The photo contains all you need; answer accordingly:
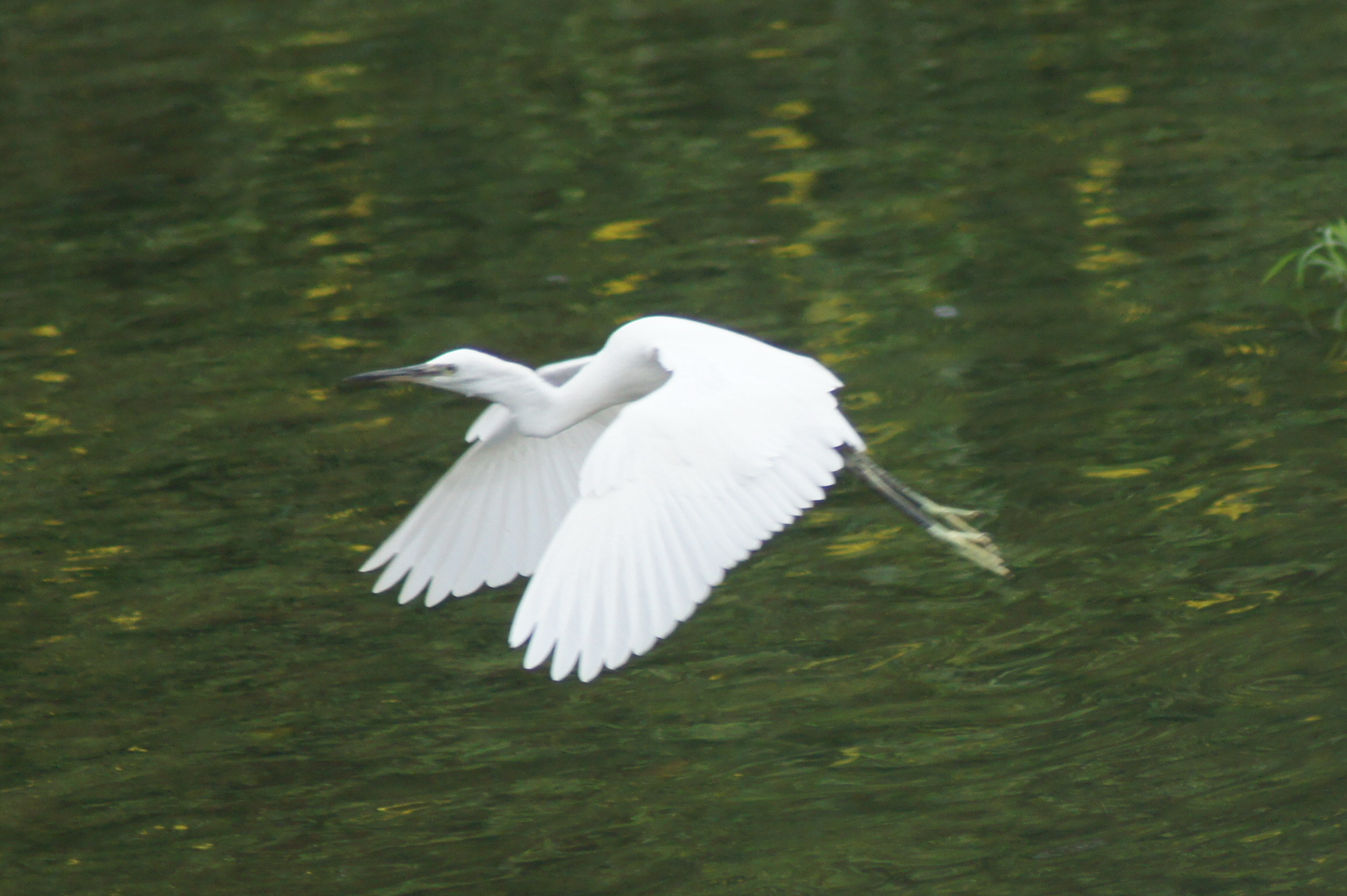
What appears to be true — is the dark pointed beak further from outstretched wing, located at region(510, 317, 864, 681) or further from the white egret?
outstretched wing, located at region(510, 317, 864, 681)

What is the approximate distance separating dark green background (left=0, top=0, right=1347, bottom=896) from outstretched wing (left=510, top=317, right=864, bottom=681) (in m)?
0.67

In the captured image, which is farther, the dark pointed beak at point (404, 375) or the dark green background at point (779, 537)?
the dark pointed beak at point (404, 375)

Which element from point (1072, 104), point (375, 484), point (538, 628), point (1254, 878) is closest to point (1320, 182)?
point (1072, 104)

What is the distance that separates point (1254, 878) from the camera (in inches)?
150

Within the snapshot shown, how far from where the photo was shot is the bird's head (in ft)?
15.9

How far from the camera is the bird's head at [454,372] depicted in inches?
191

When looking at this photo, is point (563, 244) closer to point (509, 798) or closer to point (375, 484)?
point (375, 484)

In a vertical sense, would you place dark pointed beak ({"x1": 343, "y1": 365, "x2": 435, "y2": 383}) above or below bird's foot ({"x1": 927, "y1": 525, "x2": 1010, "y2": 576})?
above

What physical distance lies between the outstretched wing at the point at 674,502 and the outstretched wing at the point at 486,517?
637 millimetres

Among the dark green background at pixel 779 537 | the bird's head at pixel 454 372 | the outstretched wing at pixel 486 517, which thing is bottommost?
the dark green background at pixel 779 537

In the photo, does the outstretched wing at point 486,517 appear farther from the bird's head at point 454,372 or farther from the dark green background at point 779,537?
the dark green background at point 779,537

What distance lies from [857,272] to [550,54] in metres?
5.08

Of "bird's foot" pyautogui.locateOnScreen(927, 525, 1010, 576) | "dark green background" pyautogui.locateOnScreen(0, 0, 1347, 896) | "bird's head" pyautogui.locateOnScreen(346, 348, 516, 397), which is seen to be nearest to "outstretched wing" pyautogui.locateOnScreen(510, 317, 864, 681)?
"bird's head" pyautogui.locateOnScreen(346, 348, 516, 397)

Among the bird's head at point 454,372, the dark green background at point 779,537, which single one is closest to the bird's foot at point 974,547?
the dark green background at point 779,537
